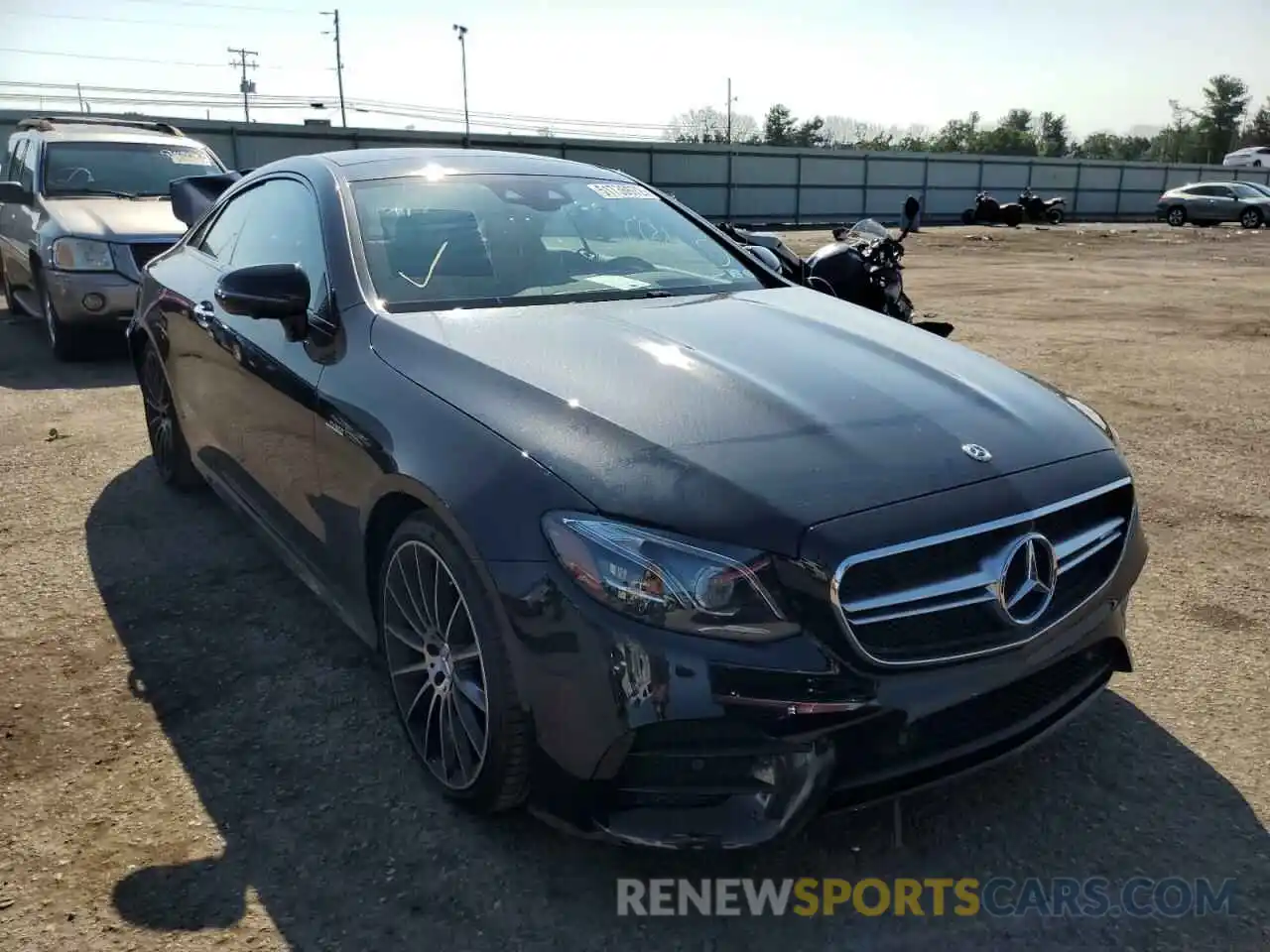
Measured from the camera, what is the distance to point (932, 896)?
2334mm

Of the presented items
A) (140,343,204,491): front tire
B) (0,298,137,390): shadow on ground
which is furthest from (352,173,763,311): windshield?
(0,298,137,390): shadow on ground

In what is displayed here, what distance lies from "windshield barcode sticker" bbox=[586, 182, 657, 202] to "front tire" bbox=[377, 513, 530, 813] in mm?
1869

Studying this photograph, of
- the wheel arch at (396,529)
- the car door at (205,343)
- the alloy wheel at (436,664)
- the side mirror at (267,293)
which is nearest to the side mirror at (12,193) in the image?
the car door at (205,343)

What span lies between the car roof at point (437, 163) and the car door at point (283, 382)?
16 centimetres

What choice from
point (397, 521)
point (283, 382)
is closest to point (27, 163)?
point (283, 382)

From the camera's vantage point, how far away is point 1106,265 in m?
19.8

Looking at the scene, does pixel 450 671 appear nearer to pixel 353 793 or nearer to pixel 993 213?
pixel 353 793

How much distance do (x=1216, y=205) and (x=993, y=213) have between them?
23.3ft

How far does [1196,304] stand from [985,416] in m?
12.4

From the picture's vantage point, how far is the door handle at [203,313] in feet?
13.2

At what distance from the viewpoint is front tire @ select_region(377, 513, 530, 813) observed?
230cm

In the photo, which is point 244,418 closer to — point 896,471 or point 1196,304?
point 896,471

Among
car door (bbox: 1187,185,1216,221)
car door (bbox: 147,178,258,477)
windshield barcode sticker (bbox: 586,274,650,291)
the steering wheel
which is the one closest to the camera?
windshield barcode sticker (bbox: 586,274,650,291)

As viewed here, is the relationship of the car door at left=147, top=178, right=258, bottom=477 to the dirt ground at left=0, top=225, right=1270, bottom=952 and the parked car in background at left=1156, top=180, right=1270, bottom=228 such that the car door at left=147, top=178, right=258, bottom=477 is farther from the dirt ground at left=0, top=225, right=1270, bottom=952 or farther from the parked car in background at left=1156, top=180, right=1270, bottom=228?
the parked car in background at left=1156, top=180, right=1270, bottom=228
